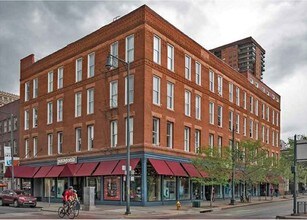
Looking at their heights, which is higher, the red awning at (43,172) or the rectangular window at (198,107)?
the rectangular window at (198,107)

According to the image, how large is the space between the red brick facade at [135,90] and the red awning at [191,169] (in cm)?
118

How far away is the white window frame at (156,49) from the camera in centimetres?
4169

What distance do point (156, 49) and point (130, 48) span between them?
7.93 ft

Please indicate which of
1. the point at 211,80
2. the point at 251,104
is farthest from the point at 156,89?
the point at 251,104

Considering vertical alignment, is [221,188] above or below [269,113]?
below

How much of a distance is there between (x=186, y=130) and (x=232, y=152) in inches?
207

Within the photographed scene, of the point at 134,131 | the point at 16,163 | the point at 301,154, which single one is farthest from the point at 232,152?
the point at 16,163

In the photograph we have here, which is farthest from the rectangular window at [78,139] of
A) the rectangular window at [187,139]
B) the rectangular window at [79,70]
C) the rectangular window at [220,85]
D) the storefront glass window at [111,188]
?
the rectangular window at [220,85]

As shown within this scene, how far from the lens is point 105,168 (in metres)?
41.2

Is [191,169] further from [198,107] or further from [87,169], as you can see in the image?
[87,169]

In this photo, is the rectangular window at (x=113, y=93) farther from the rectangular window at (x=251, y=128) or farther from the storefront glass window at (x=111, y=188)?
the rectangular window at (x=251, y=128)

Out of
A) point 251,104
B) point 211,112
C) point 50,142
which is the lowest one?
point 50,142

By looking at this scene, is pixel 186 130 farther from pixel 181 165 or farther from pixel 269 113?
pixel 269 113

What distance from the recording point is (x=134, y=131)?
3994 centimetres
